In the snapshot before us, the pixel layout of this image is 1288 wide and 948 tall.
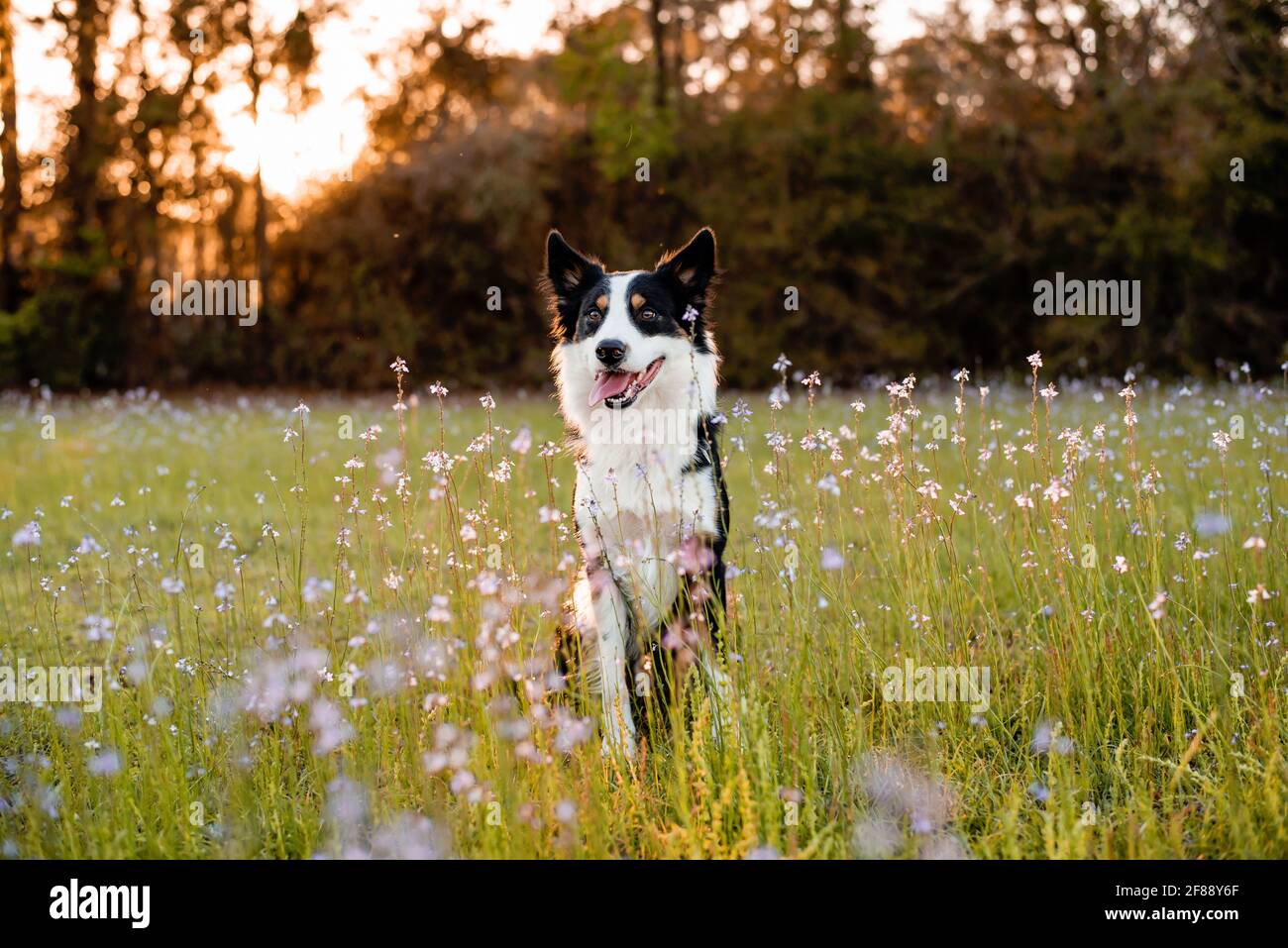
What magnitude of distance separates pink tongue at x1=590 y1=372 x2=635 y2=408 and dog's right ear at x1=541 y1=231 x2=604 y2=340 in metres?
0.57

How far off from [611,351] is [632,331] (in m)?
0.20

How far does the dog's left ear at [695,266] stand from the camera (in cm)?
446

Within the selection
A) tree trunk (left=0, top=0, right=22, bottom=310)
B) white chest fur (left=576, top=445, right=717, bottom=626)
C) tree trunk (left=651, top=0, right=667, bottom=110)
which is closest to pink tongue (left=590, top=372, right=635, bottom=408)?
white chest fur (left=576, top=445, right=717, bottom=626)

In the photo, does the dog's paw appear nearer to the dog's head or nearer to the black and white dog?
the black and white dog

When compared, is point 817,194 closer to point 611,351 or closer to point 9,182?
point 611,351

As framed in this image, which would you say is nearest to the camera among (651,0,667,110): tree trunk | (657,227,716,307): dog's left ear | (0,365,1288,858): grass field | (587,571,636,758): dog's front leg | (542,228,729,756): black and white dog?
(0,365,1288,858): grass field

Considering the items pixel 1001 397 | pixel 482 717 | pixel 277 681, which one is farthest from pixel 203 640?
pixel 1001 397

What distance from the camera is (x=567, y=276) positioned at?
4738 mm

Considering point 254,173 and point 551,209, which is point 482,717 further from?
point 254,173

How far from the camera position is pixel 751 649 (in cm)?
304

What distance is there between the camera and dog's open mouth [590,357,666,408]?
13.5 ft

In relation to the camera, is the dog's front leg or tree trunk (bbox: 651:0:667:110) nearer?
the dog's front leg
